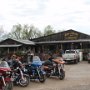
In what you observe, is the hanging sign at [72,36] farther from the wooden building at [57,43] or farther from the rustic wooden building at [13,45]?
the rustic wooden building at [13,45]

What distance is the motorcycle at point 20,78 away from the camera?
1431cm

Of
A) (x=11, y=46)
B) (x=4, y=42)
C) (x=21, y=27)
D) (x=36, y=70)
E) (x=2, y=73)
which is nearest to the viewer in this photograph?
(x=2, y=73)

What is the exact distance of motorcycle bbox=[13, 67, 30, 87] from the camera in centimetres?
1431

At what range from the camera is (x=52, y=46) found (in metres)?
47.2

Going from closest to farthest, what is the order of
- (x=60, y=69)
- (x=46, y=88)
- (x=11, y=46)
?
1. (x=46, y=88)
2. (x=60, y=69)
3. (x=11, y=46)

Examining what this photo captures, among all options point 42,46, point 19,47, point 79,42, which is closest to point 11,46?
point 19,47

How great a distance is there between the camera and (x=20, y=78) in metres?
14.3

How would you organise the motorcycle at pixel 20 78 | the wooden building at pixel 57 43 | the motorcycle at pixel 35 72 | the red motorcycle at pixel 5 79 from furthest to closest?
the wooden building at pixel 57 43
the motorcycle at pixel 35 72
the motorcycle at pixel 20 78
the red motorcycle at pixel 5 79

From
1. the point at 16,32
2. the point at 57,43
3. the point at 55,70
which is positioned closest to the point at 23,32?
the point at 16,32

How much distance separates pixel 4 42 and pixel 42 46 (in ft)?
21.2

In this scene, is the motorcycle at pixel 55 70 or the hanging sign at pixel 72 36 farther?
the hanging sign at pixel 72 36

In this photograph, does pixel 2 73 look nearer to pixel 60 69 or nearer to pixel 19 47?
pixel 60 69

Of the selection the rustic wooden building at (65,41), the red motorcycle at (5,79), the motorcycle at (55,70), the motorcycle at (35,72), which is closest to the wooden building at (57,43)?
the rustic wooden building at (65,41)

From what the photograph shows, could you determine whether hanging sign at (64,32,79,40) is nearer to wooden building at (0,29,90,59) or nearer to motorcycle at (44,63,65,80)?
wooden building at (0,29,90,59)
